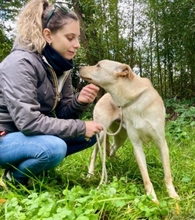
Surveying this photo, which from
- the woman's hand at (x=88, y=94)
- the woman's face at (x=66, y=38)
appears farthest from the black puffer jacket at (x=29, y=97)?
the woman's hand at (x=88, y=94)

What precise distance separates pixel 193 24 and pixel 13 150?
205 inches

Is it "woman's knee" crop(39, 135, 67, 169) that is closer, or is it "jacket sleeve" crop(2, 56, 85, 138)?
"jacket sleeve" crop(2, 56, 85, 138)

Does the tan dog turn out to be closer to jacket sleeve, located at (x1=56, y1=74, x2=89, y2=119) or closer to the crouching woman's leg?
jacket sleeve, located at (x1=56, y1=74, x2=89, y2=119)

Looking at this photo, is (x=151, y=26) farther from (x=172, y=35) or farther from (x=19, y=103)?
(x=19, y=103)

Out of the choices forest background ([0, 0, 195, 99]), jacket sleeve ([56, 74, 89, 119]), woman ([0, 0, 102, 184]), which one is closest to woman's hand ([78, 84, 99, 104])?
jacket sleeve ([56, 74, 89, 119])

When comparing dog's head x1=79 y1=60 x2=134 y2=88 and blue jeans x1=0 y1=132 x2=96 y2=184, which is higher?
dog's head x1=79 y1=60 x2=134 y2=88

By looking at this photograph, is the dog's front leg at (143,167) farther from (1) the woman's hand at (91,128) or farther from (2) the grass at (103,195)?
(1) the woman's hand at (91,128)

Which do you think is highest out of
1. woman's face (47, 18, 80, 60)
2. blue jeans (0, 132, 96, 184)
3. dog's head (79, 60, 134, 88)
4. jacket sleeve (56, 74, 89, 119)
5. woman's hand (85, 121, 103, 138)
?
woman's face (47, 18, 80, 60)

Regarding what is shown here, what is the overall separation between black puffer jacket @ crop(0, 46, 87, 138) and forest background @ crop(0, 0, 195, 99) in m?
4.86

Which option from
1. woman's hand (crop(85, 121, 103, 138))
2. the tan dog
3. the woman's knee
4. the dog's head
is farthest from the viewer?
the dog's head

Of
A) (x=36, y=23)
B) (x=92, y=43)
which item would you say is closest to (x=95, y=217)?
(x=36, y=23)

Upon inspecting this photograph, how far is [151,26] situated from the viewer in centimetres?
785

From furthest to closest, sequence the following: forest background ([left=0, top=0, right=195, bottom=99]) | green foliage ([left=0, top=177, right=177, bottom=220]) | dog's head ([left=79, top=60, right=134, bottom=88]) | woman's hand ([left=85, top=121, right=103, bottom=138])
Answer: forest background ([left=0, top=0, right=195, bottom=99]) < dog's head ([left=79, top=60, right=134, bottom=88]) < woman's hand ([left=85, top=121, right=103, bottom=138]) < green foliage ([left=0, top=177, right=177, bottom=220])

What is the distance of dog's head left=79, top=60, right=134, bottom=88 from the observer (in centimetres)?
306
